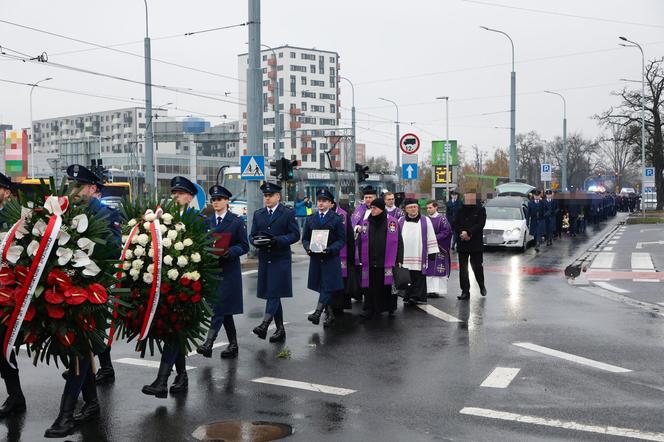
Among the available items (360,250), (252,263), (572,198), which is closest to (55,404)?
(360,250)

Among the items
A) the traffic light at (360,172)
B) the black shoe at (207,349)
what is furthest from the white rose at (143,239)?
the traffic light at (360,172)

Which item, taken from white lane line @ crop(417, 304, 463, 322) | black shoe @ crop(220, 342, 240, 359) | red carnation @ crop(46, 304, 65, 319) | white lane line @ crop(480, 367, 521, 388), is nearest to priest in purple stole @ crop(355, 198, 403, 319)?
white lane line @ crop(417, 304, 463, 322)

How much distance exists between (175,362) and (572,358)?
13.8 feet

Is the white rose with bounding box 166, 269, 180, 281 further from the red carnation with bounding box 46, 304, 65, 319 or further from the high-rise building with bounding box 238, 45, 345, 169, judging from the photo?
the high-rise building with bounding box 238, 45, 345, 169

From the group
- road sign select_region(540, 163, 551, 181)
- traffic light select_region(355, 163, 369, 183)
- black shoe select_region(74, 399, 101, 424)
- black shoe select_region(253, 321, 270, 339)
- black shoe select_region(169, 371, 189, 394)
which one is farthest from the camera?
road sign select_region(540, 163, 551, 181)

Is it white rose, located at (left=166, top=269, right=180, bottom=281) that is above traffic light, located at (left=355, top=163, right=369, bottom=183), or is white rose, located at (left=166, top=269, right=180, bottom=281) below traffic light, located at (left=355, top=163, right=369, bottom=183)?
below

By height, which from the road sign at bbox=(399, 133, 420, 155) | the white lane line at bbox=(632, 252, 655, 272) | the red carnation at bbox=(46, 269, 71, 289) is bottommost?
the white lane line at bbox=(632, 252, 655, 272)

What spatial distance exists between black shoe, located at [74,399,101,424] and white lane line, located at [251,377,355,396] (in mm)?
1670

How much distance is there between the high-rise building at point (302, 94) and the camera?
123000 mm

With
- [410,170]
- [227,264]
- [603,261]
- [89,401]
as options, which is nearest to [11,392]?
[89,401]

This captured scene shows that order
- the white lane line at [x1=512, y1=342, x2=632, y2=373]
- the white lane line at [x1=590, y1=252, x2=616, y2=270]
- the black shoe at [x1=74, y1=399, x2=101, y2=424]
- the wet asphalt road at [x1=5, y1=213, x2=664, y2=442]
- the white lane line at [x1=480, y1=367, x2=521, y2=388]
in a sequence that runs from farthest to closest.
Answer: the white lane line at [x1=590, y1=252, x2=616, y2=270], the white lane line at [x1=512, y1=342, x2=632, y2=373], the white lane line at [x1=480, y1=367, x2=521, y2=388], the black shoe at [x1=74, y1=399, x2=101, y2=424], the wet asphalt road at [x1=5, y1=213, x2=664, y2=442]

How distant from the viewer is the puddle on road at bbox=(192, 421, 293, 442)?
603 centimetres

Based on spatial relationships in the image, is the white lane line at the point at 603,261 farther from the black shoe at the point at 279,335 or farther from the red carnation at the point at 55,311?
the red carnation at the point at 55,311

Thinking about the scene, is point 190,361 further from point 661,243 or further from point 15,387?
point 661,243
